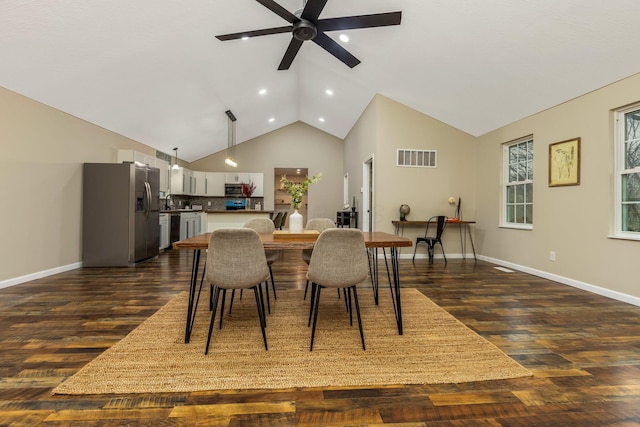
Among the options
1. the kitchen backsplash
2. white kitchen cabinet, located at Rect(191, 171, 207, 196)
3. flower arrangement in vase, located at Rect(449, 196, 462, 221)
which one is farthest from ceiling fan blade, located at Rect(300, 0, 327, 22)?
the kitchen backsplash

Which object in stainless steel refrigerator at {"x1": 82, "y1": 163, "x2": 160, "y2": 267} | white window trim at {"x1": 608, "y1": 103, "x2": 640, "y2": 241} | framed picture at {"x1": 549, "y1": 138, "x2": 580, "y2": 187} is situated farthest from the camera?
stainless steel refrigerator at {"x1": 82, "y1": 163, "x2": 160, "y2": 267}

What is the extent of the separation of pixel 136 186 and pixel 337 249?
13.7 ft

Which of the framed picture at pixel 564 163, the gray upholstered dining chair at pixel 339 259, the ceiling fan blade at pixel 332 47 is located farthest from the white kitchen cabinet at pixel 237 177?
the gray upholstered dining chair at pixel 339 259

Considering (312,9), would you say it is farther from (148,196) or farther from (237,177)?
(237,177)

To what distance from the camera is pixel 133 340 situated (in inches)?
81.7

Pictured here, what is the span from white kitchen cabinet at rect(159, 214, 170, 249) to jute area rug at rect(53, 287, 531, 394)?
390cm

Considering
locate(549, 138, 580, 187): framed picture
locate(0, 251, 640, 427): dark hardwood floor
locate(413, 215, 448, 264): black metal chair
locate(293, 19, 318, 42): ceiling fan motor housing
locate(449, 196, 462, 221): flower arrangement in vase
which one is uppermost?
locate(293, 19, 318, 42): ceiling fan motor housing

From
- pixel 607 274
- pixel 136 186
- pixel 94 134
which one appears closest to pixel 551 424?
pixel 607 274

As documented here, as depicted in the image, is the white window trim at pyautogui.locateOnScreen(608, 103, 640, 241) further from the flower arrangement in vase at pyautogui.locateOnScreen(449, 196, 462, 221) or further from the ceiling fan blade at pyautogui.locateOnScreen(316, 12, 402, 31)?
the ceiling fan blade at pyautogui.locateOnScreen(316, 12, 402, 31)

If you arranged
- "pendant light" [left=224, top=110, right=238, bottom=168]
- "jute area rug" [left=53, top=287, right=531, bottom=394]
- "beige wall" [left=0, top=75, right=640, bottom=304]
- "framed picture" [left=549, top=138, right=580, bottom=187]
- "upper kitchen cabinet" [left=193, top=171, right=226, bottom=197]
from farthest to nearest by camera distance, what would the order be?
"upper kitchen cabinet" [left=193, top=171, right=226, bottom=197] < "pendant light" [left=224, top=110, right=238, bottom=168] < "framed picture" [left=549, top=138, right=580, bottom=187] < "beige wall" [left=0, top=75, right=640, bottom=304] < "jute area rug" [left=53, top=287, right=531, bottom=394]

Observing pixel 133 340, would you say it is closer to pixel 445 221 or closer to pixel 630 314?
pixel 630 314

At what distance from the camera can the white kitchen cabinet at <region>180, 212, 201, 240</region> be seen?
23.1 feet

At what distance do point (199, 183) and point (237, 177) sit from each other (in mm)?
1087

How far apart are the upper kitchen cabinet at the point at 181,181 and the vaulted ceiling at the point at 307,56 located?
61.7 inches
